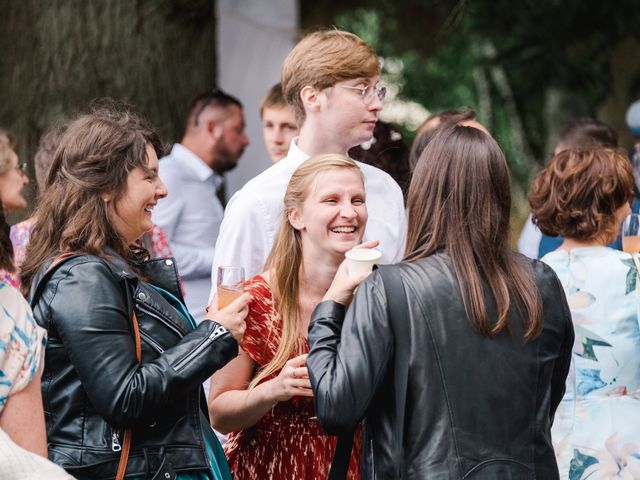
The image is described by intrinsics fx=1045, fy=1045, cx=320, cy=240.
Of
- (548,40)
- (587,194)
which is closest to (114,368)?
(587,194)

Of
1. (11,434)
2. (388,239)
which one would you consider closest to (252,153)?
(388,239)

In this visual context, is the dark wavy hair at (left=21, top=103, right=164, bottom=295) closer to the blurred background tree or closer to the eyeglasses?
the eyeglasses

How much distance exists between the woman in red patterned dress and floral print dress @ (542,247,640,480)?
2.88 feet

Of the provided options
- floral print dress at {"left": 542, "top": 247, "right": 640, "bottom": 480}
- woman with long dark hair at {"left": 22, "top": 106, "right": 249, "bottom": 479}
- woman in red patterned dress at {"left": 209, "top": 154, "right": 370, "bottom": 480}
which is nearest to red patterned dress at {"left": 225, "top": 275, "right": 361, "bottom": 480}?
woman in red patterned dress at {"left": 209, "top": 154, "right": 370, "bottom": 480}

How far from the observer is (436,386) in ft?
8.60

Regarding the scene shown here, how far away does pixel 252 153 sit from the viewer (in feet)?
23.5

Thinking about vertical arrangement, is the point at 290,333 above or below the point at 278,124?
below

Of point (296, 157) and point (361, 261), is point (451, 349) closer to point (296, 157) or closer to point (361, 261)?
point (361, 261)

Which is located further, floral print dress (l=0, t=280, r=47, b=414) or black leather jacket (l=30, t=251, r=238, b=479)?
black leather jacket (l=30, t=251, r=238, b=479)

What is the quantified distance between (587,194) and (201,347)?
1.65 m

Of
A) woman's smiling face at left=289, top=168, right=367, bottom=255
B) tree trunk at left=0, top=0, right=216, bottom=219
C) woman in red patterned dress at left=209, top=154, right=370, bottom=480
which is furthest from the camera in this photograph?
tree trunk at left=0, top=0, right=216, bottom=219

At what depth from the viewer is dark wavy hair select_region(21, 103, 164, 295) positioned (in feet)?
9.77

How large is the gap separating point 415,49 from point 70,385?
33.7ft

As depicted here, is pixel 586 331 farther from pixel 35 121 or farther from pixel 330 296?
pixel 35 121
